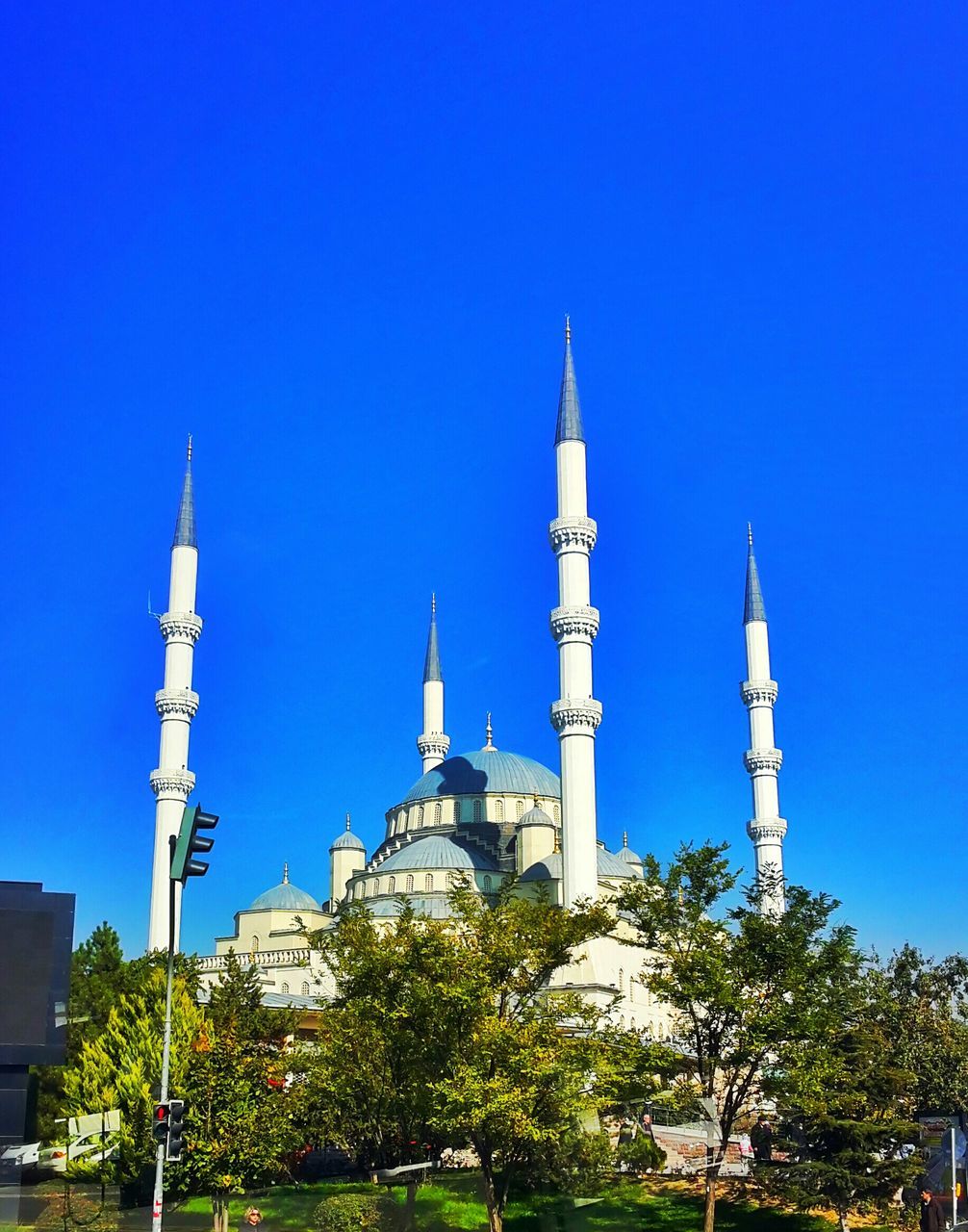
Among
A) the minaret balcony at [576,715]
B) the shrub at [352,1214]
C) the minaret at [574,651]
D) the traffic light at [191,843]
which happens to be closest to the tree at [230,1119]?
the shrub at [352,1214]

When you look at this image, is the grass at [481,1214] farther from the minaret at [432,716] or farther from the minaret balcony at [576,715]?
the minaret at [432,716]

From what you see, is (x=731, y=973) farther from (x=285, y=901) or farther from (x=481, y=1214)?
(x=285, y=901)

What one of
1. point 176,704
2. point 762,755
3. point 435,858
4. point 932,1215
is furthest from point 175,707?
point 932,1215

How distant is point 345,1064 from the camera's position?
3666 centimetres

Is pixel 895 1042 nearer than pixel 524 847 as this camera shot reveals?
Yes

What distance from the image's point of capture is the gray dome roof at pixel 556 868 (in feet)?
225

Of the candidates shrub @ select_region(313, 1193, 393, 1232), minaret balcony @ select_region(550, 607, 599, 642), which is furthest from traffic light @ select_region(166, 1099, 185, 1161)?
minaret balcony @ select_region(550, 607, 599, 642)

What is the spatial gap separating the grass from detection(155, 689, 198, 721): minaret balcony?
31587 millimetres

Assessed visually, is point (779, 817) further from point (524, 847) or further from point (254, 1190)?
point (254, 1190)

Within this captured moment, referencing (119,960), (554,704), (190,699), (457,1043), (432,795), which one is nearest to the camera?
(457,1043)

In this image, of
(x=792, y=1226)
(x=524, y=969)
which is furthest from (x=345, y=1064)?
(x=792, y=1226)

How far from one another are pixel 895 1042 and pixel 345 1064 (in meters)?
17.7

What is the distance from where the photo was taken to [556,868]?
68812 millimetres

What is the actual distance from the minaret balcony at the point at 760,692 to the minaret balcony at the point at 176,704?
86.9 ft
